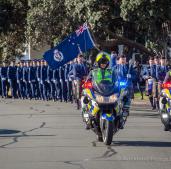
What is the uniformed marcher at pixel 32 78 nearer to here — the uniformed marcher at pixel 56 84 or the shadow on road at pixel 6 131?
the uniformed marcher at pixel 56 84

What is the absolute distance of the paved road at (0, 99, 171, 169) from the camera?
11.7m

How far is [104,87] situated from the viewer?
14.4 m

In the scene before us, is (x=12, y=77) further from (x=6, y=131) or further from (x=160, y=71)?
(x=6, y=131)

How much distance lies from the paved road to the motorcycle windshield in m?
0.97

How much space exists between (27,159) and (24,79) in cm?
2115

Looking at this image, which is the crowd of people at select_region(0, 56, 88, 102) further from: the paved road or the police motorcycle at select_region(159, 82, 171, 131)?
the police motorcycle at select_region(159, 82, 171, 131)

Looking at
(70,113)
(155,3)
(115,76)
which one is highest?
(155,3)

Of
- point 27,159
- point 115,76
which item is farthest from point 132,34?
point 27,159

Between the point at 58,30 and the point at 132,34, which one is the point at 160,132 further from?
the point at 132,34

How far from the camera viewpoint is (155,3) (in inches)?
1344

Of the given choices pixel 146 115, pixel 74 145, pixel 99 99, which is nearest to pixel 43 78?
pixel 146 115

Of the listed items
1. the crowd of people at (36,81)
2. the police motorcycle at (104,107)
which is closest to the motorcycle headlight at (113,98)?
the police motorcycle at (104,107)

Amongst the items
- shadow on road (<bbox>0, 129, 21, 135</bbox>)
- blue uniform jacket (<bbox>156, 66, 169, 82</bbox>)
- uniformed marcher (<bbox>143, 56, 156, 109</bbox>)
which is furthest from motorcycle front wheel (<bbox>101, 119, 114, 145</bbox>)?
uniformed marcher (<bbox>143, 56, 156, 109</bbox>)

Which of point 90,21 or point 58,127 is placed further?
point 90,21
